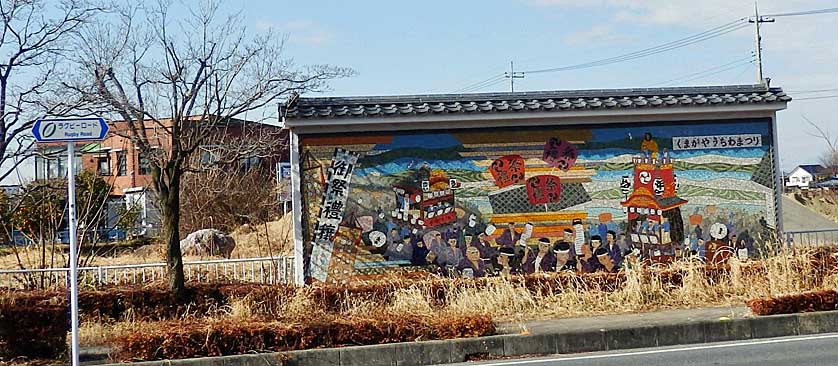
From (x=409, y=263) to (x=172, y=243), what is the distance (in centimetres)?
403

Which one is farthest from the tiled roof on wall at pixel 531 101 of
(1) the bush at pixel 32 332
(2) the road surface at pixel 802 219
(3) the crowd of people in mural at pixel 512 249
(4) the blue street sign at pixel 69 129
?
(2) the road surface at pixel 802 219

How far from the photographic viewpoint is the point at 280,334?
1054 cm

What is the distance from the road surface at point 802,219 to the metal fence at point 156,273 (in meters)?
22.4

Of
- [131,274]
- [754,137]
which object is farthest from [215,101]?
[754,137]

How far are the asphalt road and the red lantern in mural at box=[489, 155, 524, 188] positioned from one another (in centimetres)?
496

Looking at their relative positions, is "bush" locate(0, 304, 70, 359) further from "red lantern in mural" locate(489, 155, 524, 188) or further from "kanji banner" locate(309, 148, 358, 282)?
"red lantern in mural" locate(489, 155, 524, 188)

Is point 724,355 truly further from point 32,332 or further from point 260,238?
point 260,238

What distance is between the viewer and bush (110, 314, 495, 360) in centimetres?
1026

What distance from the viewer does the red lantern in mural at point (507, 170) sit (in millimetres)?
15336

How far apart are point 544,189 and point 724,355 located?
5703 millimetres

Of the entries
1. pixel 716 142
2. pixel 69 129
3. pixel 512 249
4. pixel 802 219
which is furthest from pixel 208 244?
pixel 802 219

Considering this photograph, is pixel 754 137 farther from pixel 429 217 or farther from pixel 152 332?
pixel 152 332

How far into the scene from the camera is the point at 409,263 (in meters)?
15.1

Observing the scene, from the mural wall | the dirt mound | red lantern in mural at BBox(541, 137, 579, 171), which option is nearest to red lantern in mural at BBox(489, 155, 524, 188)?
the mural wall
